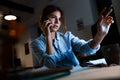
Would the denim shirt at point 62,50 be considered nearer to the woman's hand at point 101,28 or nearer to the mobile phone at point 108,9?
the woman's hand at point 101,28

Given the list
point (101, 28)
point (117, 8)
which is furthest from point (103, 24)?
point (117, 8)

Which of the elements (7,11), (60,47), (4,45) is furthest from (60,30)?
(4,45)

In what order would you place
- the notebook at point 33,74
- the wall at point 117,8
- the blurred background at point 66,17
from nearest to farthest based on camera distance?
the notebook at point 33,74 → the blurred background at point 66,17 → the wall at point 117,8

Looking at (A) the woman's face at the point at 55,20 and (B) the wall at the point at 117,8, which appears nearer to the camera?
(A) the woman's face at the point at 55,20

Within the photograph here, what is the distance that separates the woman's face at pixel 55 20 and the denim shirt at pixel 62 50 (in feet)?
0.09

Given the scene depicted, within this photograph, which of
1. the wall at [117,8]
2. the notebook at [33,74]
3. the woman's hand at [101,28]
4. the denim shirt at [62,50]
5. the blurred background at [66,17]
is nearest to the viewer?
the notebook at [33,74]

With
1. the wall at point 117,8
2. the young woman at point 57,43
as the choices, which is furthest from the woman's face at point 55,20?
the wall at point 117,8

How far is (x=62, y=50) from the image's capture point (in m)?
0.63

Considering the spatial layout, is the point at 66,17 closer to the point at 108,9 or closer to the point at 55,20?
the point at 55,20

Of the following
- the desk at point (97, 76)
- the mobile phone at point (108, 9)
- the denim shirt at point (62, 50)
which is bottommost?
the desk at point (97, 76)

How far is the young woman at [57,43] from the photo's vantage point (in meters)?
0.56

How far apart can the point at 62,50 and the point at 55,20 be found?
12 centimetres

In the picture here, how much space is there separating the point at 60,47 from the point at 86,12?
178mm

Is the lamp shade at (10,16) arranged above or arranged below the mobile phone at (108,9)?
below
